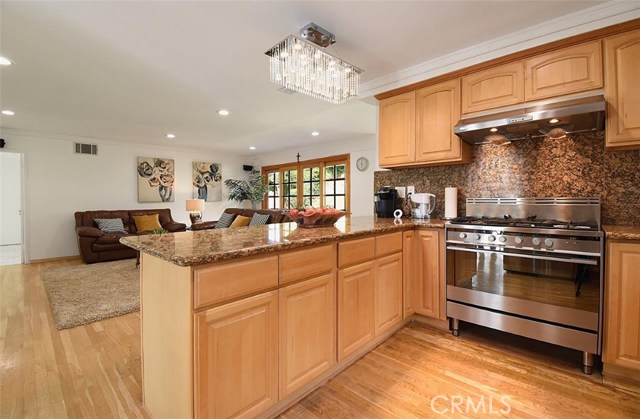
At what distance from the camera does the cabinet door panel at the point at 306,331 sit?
1.50 metres

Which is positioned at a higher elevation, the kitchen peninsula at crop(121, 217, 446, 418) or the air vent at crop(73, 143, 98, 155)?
the air vent at crop(73, 143, 98, 155)

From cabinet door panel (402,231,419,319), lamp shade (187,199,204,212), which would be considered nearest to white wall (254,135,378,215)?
lamp shade (187,199,204,212)

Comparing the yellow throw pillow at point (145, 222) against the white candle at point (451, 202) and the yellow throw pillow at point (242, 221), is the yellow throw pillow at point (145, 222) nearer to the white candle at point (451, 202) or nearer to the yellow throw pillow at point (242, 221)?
the yellow throw pillow at point (242, 221)

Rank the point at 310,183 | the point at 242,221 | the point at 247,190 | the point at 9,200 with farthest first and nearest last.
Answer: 1. the point at 247,190
2. the point at 310,183
3. the point at 9,200
4. the point at 242,221

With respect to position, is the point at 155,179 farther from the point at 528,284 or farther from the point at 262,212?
the point at 528,284

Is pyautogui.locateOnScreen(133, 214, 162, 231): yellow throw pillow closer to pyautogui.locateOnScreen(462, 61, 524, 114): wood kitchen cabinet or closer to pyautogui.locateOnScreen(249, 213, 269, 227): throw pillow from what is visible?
pyautogui.locateOnScreen(249, 213, 269, 227): throw pillow

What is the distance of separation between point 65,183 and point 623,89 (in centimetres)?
776

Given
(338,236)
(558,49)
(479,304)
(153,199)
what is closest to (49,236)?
(153,199)

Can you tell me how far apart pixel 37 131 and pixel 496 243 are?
7149mm

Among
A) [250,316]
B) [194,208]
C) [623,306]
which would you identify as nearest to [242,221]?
[194,208]

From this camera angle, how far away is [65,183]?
18.4ft

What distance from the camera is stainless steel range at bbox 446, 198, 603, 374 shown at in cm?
184

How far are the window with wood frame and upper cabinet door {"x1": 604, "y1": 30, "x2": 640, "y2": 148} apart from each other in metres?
4.91

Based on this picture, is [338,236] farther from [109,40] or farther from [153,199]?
[153,199]
